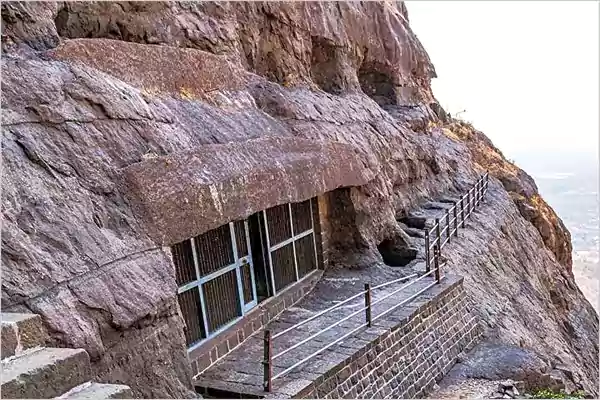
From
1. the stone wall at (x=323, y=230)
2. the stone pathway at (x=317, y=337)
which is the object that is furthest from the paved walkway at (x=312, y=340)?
the stone wall at (x=323, y=230)

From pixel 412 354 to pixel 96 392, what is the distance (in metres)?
5.29

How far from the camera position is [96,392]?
351cm

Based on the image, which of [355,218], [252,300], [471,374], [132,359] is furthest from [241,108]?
[471,374]

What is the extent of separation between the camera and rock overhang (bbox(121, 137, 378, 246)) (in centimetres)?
556

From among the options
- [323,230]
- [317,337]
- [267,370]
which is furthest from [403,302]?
[267,370]

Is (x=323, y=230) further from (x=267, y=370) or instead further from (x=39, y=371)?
(x=39, y=371)

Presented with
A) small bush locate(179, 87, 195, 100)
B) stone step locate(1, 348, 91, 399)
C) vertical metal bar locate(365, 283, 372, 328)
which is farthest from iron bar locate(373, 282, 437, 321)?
stone step locate(1, 348, 91, 399)

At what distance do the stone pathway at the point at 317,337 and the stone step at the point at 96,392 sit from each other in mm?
2398

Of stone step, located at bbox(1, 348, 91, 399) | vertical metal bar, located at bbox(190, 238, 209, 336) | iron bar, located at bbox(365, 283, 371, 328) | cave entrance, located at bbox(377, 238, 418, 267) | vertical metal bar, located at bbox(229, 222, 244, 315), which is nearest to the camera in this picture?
stone step, located at bbox(1, 348, 91, 399)

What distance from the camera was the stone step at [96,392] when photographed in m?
3.44

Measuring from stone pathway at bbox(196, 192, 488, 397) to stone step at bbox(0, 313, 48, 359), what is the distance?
2.42m

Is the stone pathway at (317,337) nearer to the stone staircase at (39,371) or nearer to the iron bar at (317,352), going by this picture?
the iron bar at (317,352)

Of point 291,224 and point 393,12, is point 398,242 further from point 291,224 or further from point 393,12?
point 393,12

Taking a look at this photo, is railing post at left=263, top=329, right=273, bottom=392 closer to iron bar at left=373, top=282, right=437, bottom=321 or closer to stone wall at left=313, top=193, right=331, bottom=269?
iron bar at left=373, top=282, right=437, bottom=321
